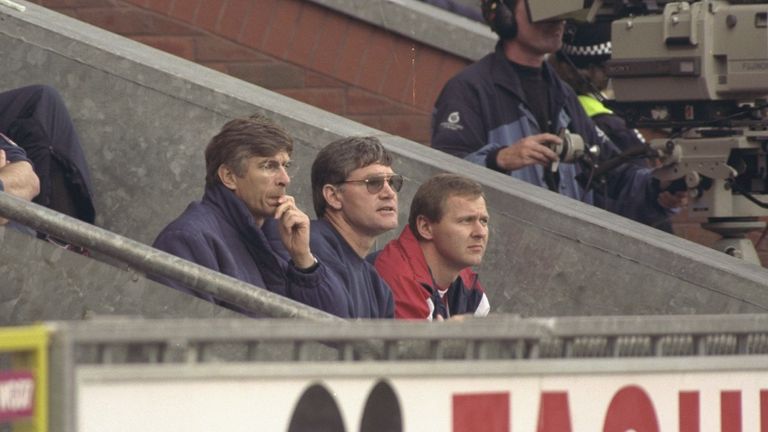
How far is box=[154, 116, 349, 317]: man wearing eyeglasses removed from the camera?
5277mm

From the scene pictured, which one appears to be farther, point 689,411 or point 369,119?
point 369,119

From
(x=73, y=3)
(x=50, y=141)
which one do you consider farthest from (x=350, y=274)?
(x=73, y=3)

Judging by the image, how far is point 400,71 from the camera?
906cm

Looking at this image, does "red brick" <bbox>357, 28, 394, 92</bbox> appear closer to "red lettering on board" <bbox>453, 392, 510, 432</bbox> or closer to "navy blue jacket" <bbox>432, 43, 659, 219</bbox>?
"navy blue jacket" <bbox>432, 43, 659, 219</bbox>

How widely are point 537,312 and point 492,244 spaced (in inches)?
11.7

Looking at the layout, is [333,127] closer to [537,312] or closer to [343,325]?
[537,312]

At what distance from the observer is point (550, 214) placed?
658cm

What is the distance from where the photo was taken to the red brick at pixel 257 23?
9.00 metres

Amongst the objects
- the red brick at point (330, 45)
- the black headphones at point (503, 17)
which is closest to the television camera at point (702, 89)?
the black headphones at point (503, 17)

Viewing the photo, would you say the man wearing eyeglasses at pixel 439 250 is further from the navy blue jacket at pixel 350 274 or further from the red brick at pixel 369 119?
the red brick at pixel 369 119

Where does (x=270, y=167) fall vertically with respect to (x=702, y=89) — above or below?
below

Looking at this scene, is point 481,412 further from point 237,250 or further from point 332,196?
point 332,196

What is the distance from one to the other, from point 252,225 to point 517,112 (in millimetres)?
1876

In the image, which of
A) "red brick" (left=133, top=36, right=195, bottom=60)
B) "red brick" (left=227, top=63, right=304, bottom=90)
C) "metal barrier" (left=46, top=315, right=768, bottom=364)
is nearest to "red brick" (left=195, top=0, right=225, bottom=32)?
"red brick" (left=133, top=36, right=195, bottom=60)
